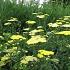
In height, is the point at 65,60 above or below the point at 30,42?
below

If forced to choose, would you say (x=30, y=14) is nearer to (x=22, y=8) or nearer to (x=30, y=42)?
(x=22, y=8)

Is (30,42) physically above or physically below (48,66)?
above

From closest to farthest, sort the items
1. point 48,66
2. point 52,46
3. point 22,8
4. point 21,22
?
point 48,66, point 52,46, point 21,22, point 22,8

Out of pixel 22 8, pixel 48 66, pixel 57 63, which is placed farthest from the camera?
pixel 22 8

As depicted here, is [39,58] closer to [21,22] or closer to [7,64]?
[7,64]

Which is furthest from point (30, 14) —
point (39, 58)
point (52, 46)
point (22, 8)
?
point (39, 58)

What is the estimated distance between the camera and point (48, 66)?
8.82ft

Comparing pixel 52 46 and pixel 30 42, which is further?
pixel 52 46

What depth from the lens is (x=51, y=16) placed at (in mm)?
4930

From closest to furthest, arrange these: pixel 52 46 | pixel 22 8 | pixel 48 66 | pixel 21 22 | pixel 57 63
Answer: pixel 48 66 → pixel 57 63 → pixel 52 46 → pixel 21 22 → pixel 22 8

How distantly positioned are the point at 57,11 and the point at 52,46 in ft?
7.02

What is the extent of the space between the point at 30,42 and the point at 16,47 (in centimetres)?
36

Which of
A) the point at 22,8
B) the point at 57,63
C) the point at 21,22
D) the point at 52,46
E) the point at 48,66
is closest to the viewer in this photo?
the point at 48,66

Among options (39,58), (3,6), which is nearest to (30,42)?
(39,58)
